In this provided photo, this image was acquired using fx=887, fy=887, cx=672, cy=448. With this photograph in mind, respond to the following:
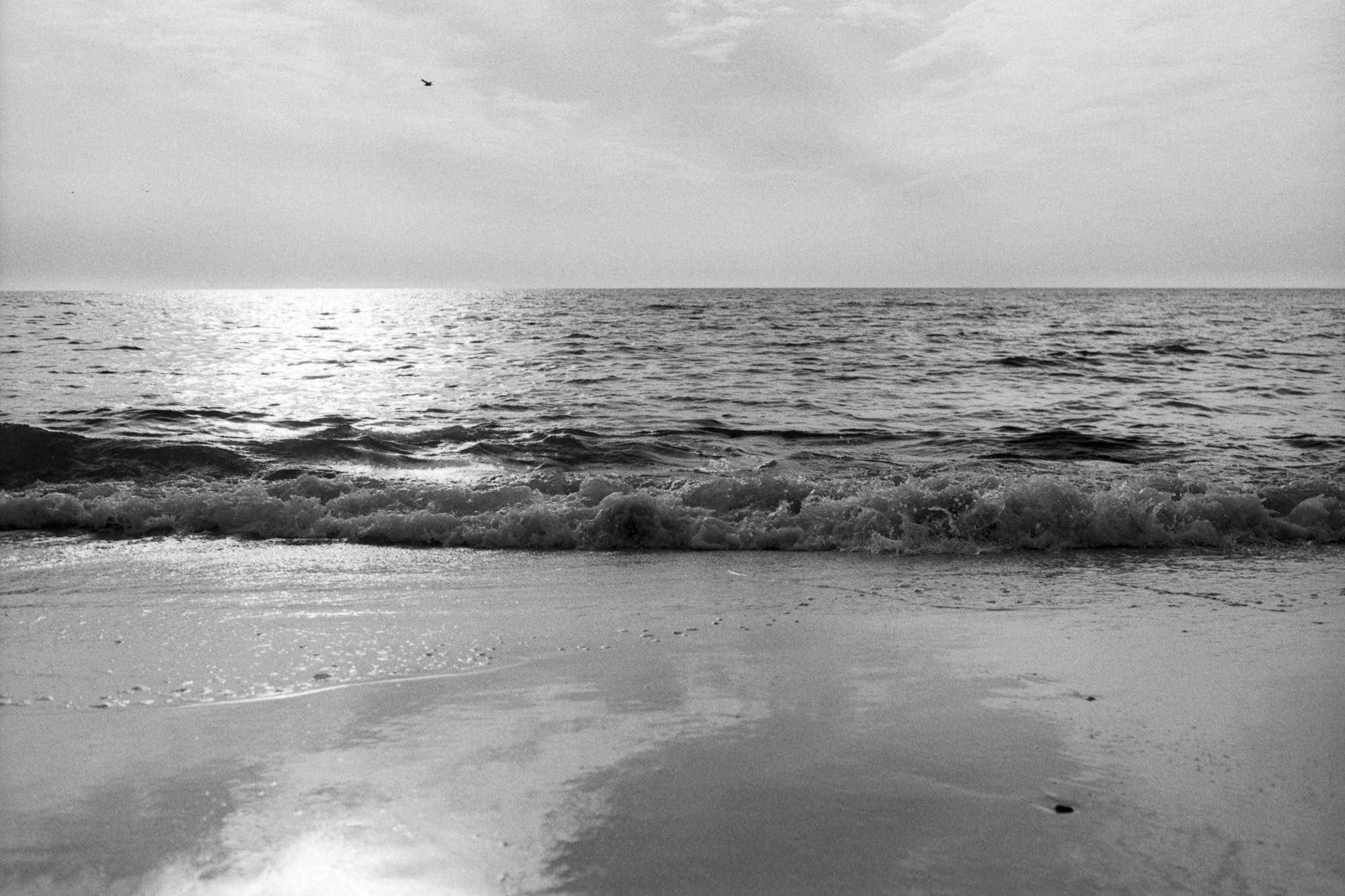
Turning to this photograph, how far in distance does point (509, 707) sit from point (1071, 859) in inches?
74.2

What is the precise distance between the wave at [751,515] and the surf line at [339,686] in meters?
2.79

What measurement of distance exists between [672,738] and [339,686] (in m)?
1.39

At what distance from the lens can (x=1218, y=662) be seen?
3711 millimetres

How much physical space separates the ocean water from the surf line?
279cm

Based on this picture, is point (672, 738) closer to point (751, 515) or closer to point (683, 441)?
point (751, 515)


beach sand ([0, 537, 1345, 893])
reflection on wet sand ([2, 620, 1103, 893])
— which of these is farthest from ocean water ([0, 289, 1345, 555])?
reflection on wet sand ([2, 620, 1103, 893])

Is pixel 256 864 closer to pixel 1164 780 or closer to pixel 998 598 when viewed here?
pixel 1164 780

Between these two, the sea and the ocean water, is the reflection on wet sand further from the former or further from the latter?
the ocean water

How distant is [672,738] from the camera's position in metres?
2.94

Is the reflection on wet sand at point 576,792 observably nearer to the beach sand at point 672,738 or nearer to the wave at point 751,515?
the beach sand at point 672,738

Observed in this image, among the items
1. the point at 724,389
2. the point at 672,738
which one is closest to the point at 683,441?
the point at 724,389

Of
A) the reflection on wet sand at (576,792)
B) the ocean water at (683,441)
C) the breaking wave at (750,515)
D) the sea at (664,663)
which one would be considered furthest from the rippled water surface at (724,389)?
the reflection on wet sand at (576,792)

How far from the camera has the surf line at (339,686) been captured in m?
3.28

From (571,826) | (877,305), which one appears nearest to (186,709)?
(571,826)
